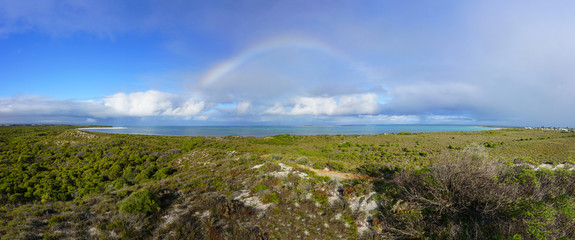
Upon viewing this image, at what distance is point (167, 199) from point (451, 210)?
11.6m

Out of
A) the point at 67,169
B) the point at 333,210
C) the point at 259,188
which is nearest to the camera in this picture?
the point at 333,210

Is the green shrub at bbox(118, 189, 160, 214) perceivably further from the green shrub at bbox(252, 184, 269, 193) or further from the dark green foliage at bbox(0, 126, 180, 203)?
the dark green foliage at bbox(0, 126, 180, 203)

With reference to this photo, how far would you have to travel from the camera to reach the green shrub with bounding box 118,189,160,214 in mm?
8096

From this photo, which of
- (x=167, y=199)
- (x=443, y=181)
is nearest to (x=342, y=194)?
(x=443, y=181)

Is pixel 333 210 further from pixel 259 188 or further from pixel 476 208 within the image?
pixel 476 208

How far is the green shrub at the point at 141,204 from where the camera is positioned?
810cm

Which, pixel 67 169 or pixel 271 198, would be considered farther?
pixel 67 169

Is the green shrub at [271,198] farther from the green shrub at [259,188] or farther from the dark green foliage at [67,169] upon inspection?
the dark green foliage at [67,169]

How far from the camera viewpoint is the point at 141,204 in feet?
27.5

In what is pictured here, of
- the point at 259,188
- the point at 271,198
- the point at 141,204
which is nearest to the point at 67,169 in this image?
the point at 141,204

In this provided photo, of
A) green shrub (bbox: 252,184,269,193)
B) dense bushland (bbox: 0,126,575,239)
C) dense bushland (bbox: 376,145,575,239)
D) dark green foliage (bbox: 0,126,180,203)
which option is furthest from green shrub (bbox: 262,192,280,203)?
dark green foliage (bbox: 0,126,180,203)

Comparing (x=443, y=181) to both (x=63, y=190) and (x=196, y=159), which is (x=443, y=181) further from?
(x=63, y=190)

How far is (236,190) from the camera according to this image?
11.2 metres

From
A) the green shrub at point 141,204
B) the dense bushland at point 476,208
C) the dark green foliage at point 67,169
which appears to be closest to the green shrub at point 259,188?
the green shrub at point 141,204
